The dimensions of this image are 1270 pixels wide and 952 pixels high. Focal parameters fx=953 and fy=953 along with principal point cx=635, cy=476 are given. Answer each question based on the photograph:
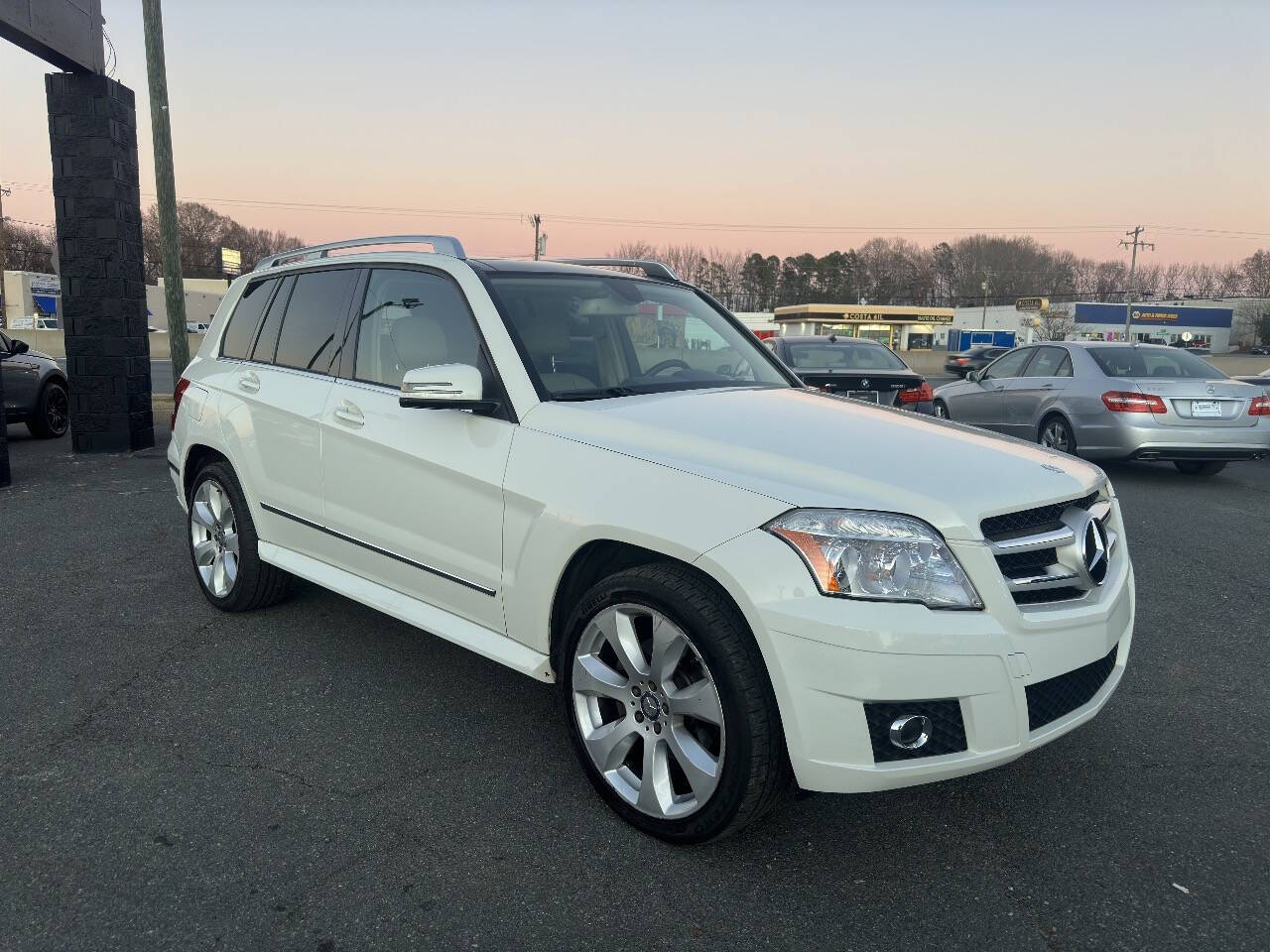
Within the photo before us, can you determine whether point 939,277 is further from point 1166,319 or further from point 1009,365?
point 1009,365

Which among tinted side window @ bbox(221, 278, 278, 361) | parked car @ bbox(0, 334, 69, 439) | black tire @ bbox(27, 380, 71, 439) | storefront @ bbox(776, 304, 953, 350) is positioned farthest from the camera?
storefront @ bbox(776, 304, 953, 350)

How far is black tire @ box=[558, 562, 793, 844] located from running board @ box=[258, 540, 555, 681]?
607 millimetres

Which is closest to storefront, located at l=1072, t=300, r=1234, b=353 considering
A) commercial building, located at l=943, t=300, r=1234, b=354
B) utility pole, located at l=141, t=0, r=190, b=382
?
commercial building, located at l=943, t=300, r=1234, b=354

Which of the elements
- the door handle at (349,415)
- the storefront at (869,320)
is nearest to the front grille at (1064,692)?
the door handle at (349,415)

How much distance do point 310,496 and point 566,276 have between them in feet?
4.89

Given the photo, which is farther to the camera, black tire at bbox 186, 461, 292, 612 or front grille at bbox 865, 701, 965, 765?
black tire at bbox 186, 461, 292, 612

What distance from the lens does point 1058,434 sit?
33.6 ft

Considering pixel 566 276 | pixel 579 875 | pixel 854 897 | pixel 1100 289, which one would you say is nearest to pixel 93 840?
pixel 579 875

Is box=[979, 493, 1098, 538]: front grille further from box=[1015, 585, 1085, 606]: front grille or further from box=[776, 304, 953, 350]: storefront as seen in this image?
box=[776, 304, 953, 350]: storefront

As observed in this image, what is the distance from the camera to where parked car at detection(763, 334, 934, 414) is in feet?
32.0

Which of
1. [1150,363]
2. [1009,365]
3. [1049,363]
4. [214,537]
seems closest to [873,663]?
[214,537]

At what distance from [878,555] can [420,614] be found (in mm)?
1892

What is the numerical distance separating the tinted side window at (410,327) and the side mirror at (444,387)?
8.6 inches

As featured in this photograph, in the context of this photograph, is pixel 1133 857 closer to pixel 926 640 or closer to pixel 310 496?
pixel 926 640
